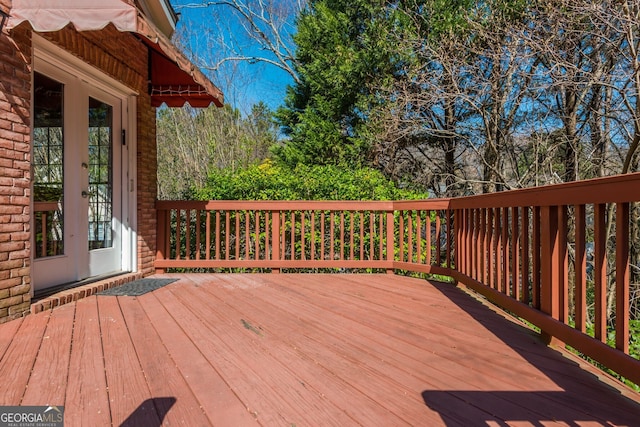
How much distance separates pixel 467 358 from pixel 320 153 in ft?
18.9

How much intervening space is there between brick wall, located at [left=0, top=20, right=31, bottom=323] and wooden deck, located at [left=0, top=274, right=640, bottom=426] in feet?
0.70

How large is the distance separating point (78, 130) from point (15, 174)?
3.16ft

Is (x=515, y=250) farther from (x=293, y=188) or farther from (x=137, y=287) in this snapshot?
(x=137, y=287)

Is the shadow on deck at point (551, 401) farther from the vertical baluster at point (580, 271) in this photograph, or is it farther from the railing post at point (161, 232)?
the railing post at point (161, 232)

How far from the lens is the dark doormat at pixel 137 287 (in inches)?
122

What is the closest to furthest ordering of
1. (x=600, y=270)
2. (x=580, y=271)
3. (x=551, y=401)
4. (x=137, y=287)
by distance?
(x=551, y=401) → (x=600, y=270) → (x=580, y=271) → (x=137, y=287)

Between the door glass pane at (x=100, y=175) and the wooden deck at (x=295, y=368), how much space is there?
92cm

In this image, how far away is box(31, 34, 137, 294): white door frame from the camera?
9.03 ft

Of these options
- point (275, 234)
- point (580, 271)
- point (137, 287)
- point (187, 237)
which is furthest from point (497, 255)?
point (187, 237)

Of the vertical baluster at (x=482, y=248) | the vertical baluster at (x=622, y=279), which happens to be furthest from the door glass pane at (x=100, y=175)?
the vertical baluster at (x=622, y=279)

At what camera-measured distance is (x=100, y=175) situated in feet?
11.3

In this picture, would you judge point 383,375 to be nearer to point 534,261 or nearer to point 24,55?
point 534,261

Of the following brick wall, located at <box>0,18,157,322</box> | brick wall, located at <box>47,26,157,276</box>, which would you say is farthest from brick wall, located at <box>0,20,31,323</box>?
brick wall, located at <box>47,26,157,276</box>

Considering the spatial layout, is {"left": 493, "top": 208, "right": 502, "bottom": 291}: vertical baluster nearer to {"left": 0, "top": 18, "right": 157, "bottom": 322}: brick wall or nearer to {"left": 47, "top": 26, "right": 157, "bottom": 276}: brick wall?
{"left": 0, "top": 18, "right": 157, "bottom": 322}: brick wall
